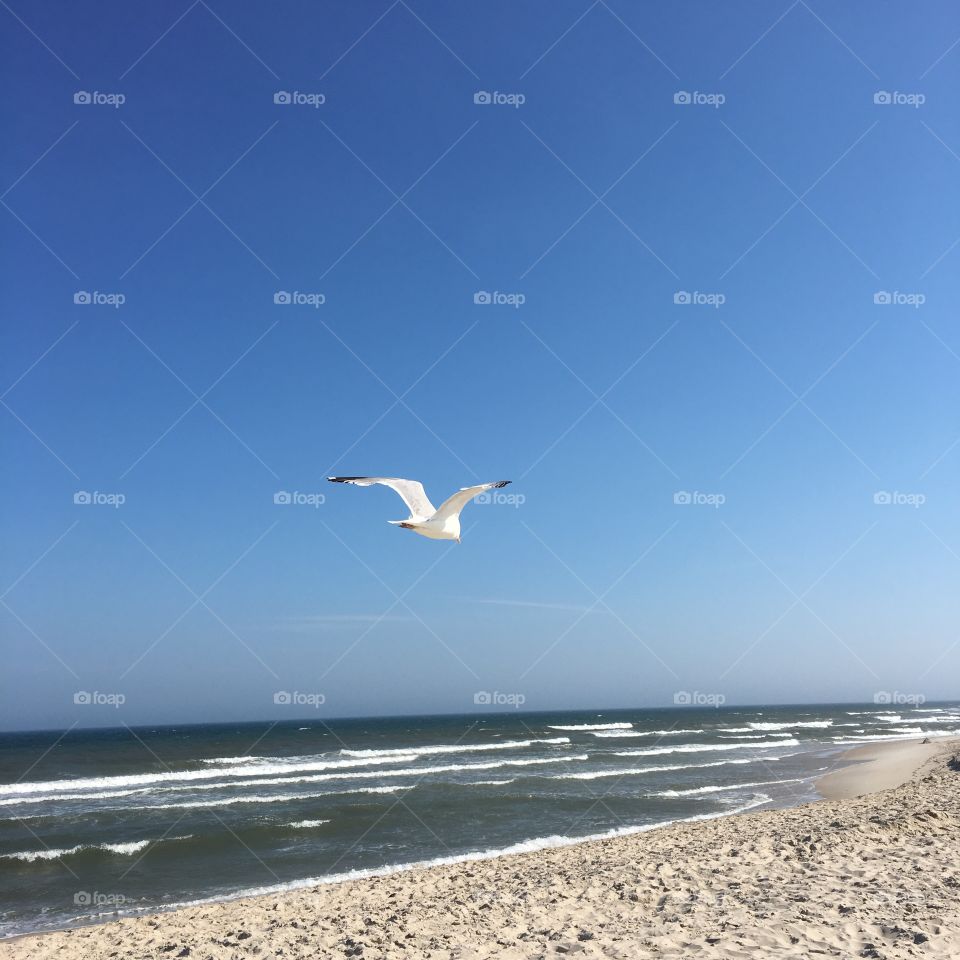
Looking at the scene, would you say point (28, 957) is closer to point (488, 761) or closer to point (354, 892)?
point (354, 892)

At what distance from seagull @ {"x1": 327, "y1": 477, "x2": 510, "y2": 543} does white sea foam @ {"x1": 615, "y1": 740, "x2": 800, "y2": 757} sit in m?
30.2

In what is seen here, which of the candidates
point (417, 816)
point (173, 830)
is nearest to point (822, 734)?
point (417, 816)

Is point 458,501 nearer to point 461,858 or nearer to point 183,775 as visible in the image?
point 461,858

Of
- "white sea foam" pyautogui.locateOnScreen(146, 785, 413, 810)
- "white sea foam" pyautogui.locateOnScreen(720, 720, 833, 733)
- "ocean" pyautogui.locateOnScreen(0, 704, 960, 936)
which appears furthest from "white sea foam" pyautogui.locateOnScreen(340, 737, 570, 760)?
"white sea foam" pyautogui.locateOnScreen(720, 720, 833, 733)

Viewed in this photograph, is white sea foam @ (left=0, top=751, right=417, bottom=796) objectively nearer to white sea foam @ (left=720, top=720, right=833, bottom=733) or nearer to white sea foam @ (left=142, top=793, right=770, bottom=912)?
white sea foam @ (left=142, top=793, right=770, bottom=912)

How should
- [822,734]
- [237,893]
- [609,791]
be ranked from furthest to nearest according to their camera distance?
[822,734]
[609,791]
[237,893]

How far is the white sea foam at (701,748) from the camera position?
35750mm

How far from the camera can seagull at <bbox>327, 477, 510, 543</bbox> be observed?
311 inches

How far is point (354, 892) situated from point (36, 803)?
698 inches

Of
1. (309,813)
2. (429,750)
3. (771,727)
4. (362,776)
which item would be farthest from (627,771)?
(771,727)

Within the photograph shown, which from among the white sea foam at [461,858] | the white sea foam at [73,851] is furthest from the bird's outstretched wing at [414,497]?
the white sea foam at [73,851]

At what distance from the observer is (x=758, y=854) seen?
10.1 m

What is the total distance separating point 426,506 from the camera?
8820 millimetres

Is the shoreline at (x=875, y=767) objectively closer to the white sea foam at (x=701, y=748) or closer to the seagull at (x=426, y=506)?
the white sea foam at (x=701, y=748)
